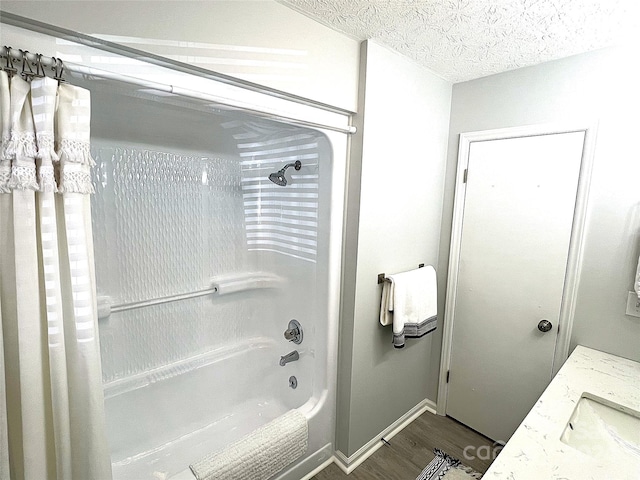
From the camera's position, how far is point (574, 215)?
1.64m

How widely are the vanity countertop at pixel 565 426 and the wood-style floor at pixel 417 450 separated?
89 centimetres

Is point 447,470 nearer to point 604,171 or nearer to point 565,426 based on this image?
point 565,426

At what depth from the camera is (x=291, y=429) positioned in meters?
1.56

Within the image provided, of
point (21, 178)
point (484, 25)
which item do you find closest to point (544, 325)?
point (484, 25)

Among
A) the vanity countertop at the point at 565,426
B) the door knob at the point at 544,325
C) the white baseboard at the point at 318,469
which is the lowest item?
the white baseboard at the point at 318,469

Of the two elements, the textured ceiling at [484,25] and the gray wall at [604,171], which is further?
the gray wall at [604,171]

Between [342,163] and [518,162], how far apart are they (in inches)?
40.9

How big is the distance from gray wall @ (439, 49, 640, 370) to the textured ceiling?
0.36ft

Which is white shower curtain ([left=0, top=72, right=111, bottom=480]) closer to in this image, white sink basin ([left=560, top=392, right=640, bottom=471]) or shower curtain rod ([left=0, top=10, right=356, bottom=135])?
shower curtain rod ([left=0, top=10, right=356, bottom=135])

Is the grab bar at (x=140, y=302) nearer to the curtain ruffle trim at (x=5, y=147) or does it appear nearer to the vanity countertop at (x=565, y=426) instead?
the curtain ruffle trim at (x=5, y=147)

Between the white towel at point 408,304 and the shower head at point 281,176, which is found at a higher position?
the shower head at point 281,176

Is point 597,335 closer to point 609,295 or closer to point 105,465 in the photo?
point 609,295

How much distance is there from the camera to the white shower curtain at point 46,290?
0.82 meters

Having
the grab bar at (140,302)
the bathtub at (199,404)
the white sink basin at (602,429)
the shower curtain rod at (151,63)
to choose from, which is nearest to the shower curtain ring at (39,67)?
the shower curtain rod at (151,63)
